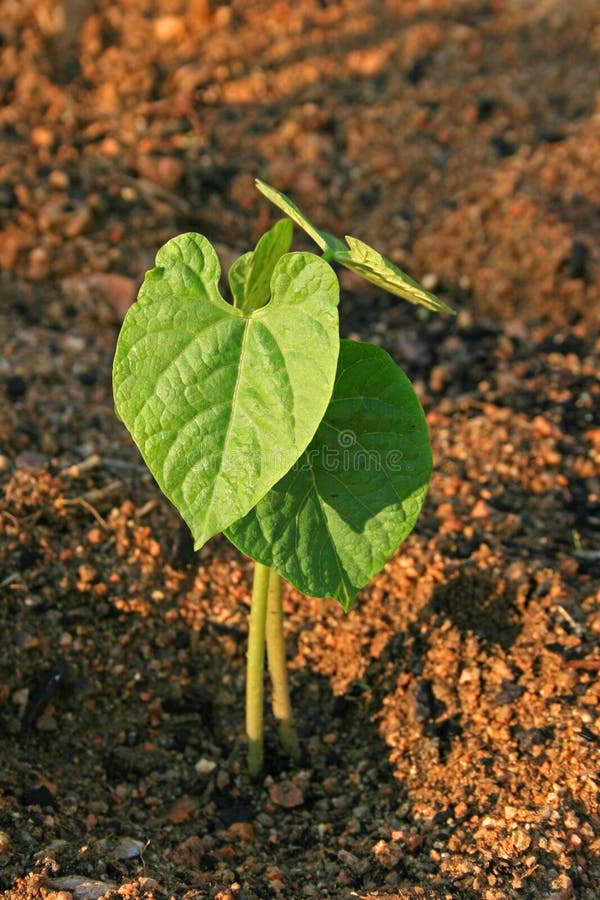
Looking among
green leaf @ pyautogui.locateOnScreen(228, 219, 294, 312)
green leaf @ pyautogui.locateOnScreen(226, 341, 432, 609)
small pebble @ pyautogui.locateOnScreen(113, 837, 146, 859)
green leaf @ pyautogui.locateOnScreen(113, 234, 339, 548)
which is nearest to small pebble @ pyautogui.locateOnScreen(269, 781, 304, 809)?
small pebble @ pyautogui.locateOnScreen(113, 837, 146, 859)

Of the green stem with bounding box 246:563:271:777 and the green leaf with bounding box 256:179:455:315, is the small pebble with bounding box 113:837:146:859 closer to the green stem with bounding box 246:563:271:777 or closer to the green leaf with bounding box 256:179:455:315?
the green stem with bounding box 246:563:271:777

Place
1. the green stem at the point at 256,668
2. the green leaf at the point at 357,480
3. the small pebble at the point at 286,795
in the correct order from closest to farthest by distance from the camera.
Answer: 1. the green leaf at the point at 357,480
2. the green stem at the point at 256,668
3. the small pebble at the point at 286,795

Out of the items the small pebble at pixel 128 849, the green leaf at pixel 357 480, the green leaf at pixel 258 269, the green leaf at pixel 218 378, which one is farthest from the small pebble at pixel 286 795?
the green leaf at pixel 258 269

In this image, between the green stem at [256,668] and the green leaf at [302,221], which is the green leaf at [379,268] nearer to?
the green leaf at [302,221]

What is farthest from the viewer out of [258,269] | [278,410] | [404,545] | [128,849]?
[404,545]

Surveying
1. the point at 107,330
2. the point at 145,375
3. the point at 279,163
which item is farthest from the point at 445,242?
the point at 145,375

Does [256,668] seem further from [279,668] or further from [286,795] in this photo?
[286,795]

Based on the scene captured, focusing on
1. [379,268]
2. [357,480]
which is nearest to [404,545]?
[357,480]
